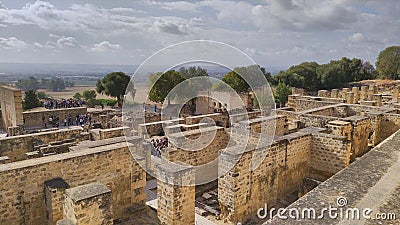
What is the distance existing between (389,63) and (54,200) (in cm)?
5672

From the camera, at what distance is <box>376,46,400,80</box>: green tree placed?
49.3 meters

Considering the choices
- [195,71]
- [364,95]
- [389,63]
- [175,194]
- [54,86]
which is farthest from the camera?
[54,86]

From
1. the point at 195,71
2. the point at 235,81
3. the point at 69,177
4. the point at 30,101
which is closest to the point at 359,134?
the point at 195,71

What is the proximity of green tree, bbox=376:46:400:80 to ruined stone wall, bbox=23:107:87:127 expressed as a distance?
159 ft

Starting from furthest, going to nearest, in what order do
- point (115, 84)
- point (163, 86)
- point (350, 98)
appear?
point (115, 84) → point (163, 86) → point (350, 98)

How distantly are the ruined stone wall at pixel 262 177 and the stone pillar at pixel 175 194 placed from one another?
0.98m

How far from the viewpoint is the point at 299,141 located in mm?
9359

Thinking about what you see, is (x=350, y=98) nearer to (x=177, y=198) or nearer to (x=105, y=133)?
(x=105, y=133)

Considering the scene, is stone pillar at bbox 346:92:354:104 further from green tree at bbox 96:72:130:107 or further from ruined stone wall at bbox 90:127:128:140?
green tree at bbox 96:72:130:107

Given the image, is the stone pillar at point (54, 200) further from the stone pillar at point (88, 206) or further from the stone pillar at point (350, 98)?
the stone pillar at point (350, 98)

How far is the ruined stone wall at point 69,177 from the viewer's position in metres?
6.71

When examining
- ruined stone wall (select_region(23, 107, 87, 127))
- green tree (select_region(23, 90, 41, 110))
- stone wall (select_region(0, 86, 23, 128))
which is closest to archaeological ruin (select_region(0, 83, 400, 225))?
stone wall (select_region(0, 86, 23, 128))

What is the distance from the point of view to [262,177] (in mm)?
8406

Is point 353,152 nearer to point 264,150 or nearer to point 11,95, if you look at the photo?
point 264,150
